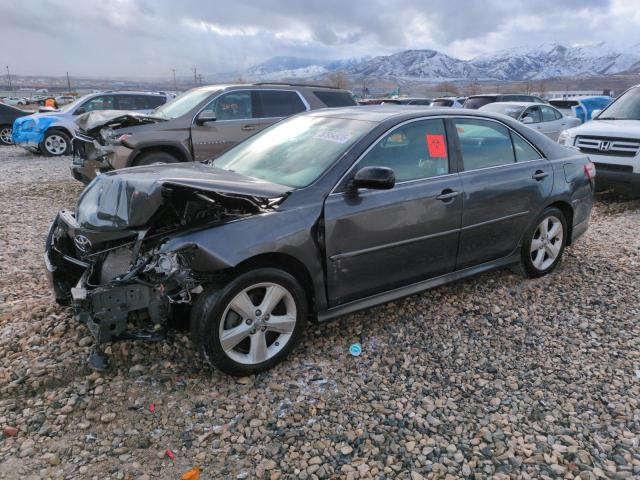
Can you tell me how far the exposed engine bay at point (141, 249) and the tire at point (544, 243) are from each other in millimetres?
2637

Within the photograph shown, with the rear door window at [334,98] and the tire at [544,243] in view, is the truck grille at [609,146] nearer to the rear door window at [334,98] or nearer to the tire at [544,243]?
the tire at [544,243]

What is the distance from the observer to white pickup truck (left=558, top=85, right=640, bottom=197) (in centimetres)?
727

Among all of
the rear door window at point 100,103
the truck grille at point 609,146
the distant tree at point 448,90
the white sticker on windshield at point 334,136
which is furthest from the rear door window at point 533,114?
the distant tree at point 448,90

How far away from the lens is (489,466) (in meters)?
2.49

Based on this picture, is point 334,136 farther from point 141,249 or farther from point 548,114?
point 548,114

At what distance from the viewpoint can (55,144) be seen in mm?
12547

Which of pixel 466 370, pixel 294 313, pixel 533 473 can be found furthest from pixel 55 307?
pixel 533 473

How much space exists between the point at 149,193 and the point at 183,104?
5.73 meters

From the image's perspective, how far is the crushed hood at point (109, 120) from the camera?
6930mm

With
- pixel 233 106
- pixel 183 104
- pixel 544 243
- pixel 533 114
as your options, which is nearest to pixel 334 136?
pixel 544 243

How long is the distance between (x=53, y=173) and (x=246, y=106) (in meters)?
5.05

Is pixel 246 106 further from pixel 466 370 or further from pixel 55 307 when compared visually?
pixel 466 370

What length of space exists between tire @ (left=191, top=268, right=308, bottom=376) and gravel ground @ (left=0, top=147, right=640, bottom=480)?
0.16m

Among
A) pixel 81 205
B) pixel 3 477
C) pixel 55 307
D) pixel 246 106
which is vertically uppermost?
pixel 246 106
